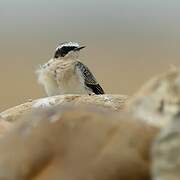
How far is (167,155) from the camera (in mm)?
2768

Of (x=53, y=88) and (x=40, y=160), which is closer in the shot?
(x=40, y=160)

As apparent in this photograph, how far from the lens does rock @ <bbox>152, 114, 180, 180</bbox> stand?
275 centimetres

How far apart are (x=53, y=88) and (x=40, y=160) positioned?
5791mm

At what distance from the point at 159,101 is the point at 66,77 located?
5836 mm

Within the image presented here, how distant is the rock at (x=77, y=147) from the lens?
9.79ft

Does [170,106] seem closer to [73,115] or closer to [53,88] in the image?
[73,115]

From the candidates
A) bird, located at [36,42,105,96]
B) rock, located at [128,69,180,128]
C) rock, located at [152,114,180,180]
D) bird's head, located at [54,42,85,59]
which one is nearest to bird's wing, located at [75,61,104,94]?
bird, located at [36,42,105,96]

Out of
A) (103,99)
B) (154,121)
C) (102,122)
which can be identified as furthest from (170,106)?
(103,99)

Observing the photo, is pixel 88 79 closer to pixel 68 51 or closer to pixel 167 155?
pixel 68 51

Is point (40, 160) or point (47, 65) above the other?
point (47, 65)

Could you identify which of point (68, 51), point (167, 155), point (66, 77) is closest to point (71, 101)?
point (66, 77)

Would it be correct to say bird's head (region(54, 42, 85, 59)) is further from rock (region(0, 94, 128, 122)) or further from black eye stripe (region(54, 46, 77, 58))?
rock (region(0, 94, 128, 122))

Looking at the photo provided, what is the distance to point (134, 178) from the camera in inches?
118

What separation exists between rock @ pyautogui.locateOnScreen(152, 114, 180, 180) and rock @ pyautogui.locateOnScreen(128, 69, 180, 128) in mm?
213
